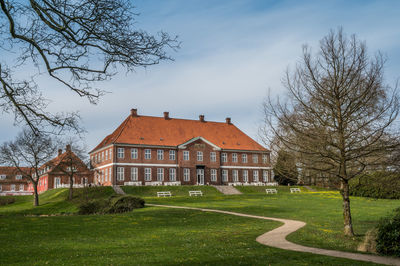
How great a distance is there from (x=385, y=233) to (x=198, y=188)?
36.3m

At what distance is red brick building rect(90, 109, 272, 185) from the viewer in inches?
1927

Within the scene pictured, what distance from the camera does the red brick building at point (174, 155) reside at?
48.9 meters

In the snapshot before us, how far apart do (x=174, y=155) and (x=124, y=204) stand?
87.2ft

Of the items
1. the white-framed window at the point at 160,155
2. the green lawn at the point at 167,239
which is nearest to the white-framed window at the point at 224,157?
the white-framed window at the point at 160,155

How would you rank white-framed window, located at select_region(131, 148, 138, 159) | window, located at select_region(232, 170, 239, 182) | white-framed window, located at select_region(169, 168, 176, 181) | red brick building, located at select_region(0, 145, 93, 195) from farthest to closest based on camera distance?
window, located at select_region(232, 170, 239, 182) < white-framed window, located at select_region(169, 168, 176, 181) < white-framed window, located at select_region(131, 148, 138, 159) < red brick building, located at select_region(0, 145, 93, 195)

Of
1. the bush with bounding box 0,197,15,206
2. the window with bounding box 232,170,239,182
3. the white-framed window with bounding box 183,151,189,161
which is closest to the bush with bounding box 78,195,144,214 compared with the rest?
the white-framed window with bounding box 183,151,189,161

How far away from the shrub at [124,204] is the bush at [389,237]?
17.5 m

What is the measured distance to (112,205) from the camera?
1009 inches

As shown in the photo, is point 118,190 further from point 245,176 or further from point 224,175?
point 245,176

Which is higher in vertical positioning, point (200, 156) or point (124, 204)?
point (200, 156)

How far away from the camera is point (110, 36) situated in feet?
26.9

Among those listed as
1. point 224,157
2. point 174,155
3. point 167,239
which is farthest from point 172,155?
point 167,239

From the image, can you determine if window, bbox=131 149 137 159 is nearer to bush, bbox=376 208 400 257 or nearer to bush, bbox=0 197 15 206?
bush, bbox=0 197 15 206

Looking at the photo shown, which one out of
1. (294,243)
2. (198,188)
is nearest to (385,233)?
(294,243)
